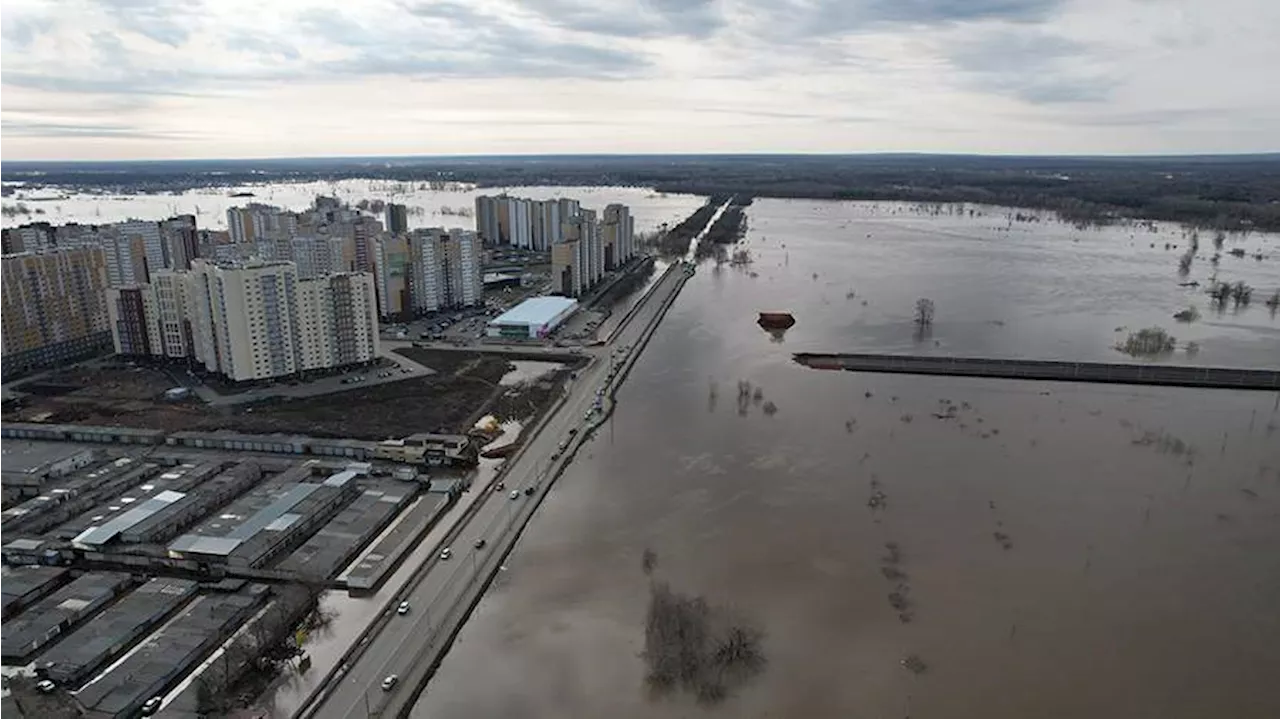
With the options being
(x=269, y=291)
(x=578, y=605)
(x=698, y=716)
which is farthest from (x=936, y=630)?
(x=269, y=291)

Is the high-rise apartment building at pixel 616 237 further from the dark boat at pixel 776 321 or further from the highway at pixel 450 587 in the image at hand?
the highway at pixel 450 587

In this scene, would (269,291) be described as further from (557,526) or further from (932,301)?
(932,301)

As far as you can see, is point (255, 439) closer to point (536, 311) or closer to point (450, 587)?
point (450, 587)

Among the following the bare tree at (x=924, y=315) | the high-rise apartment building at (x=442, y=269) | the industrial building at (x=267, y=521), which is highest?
the high-rise apartment building at (x=442, y=269)

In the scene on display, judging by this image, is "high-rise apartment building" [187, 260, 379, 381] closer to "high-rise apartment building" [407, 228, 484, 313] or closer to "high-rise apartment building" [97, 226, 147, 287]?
"high-rise apartment building" [407, 228, 484, 313]

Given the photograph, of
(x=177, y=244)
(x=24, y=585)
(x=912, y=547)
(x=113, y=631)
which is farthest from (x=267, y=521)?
(x=177, y=244)

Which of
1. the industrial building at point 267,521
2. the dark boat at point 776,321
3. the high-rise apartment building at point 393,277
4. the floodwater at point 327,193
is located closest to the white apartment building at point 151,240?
the high-rise apartment building at point 393,277
